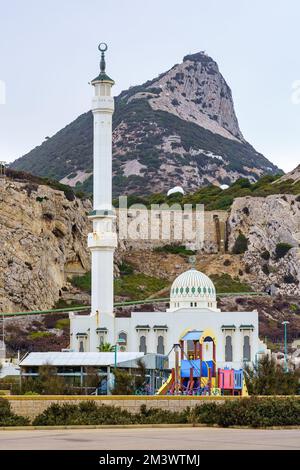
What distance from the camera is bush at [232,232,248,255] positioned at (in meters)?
133

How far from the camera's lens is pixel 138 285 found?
125 meters

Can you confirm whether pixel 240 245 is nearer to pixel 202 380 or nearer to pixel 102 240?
pixel 102 240

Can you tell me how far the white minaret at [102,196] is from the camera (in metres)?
88.8

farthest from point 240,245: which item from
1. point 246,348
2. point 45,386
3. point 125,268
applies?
point 45,386

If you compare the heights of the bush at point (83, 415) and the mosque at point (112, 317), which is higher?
the mosque at point (112, 317)

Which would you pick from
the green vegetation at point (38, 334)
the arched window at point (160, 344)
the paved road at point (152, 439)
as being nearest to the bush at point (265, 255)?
the green vegetation at point (38, 334)

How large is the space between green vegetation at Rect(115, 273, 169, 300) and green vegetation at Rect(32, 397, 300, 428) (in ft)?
261

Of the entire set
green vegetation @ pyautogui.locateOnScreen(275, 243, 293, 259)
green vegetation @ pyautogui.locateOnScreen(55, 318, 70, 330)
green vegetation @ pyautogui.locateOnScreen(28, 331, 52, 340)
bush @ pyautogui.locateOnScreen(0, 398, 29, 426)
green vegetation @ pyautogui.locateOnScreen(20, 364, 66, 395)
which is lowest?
bush @ pyautogui.locateOnScreen(0, 398, 29, 426)

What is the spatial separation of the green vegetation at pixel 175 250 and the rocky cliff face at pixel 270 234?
561 cm

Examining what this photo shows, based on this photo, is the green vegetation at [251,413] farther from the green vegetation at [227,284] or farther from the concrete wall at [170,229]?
the concrete wall at [170,229]

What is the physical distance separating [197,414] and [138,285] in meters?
86.1

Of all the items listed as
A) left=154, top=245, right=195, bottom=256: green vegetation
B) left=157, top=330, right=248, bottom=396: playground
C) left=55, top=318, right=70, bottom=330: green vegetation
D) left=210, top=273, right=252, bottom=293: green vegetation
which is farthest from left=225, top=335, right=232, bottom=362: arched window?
left=154, top=245, right=195, bottom=256: green vegetation

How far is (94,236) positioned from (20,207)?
2597cm

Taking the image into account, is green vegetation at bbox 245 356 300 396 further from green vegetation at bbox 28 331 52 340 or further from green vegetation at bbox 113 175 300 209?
green vegetation at bbox 113 175 300 209
